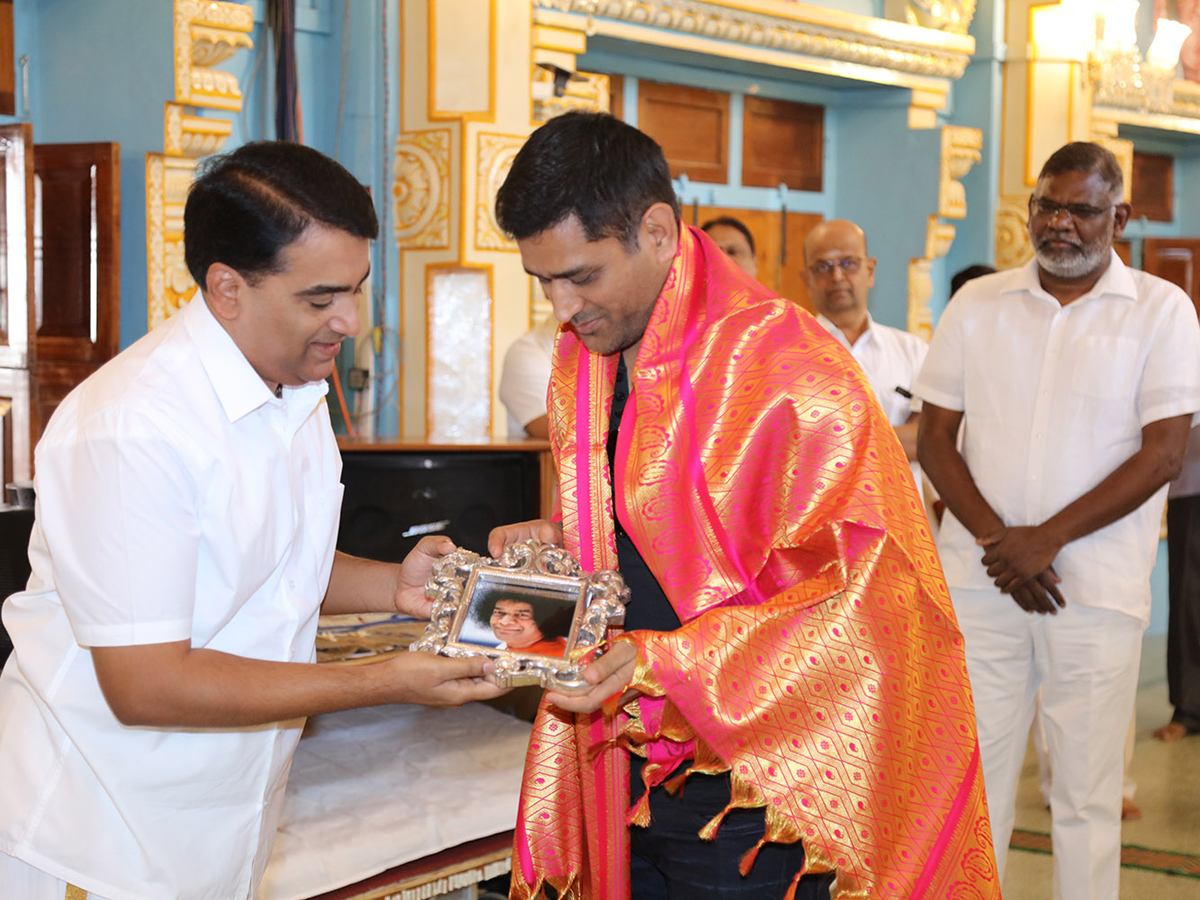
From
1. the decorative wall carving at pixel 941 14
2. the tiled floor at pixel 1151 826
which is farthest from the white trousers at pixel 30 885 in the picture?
the decorative wall carving at pixel 941 14

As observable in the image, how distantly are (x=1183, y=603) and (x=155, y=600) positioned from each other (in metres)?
5.84

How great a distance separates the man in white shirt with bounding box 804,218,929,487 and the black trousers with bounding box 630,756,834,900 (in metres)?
2.48

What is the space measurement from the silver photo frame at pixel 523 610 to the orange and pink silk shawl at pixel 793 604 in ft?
0.31

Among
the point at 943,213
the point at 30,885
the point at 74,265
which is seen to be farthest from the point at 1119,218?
the point at 943,213

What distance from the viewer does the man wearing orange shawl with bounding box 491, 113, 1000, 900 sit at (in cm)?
176

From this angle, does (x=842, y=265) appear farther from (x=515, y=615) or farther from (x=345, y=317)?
(x=345, y=317)

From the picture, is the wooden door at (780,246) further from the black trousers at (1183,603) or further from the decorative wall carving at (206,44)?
the decorative wall carving at (206,44)

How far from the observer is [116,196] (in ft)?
15.8

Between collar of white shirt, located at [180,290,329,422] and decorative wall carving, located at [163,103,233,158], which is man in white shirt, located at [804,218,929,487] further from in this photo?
collar of white shirt, located at [180,290,329,422]

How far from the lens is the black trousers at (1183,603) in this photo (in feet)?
19.4

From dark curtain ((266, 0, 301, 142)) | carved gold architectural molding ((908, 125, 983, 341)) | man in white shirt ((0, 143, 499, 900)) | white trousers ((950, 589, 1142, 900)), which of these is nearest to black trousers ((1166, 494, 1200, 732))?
carved gold architectural molding ((908, 125, 983, 341))

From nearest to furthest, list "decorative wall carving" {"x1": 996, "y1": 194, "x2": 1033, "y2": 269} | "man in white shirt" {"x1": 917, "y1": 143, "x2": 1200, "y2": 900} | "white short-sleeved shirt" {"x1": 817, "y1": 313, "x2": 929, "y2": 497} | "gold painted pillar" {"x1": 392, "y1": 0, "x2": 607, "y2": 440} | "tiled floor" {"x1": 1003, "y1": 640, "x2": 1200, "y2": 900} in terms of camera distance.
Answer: "man in white shirt" {"x1": 917, "y1": 143, "x2": 1200, "y2": 900} < "tiled floor" {"x1": 1003, "y1": 640, "x2": 1200, "y2": 900} < "white short-sleeved shirt" {"x1": 817, "y1": 313, "x2": 929, "y2": 497} < "gold painted pillar" {"x1": 392, "y1": 0, "x2": 607, "y2": 440} < "decorative wall carving" {"x1": 996, "y1": 194, "x2": 1033, "y2": 269}

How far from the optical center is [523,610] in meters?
1.87

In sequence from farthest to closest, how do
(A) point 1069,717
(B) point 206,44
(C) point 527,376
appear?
(B) point 206,44
(C) point 527,376
(A) point 1069,717
